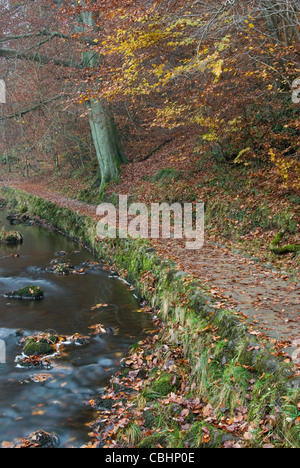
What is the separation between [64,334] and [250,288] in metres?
3.76

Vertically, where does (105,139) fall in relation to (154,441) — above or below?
above

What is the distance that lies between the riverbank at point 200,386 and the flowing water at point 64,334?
0.38 metres

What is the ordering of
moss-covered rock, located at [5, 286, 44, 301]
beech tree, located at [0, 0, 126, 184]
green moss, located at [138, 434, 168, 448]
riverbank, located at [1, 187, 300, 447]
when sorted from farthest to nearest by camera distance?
beech tree, located at [0, 0, 126, 184], moss-covered rock, located at [5, 286, 44, 301], green moss, located at [138, 434, 168, 448], riverbank, located at [1, 187, 300, 447]

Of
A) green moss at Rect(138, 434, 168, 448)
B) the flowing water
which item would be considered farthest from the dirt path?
green moss at Rect(138, 434, 168, 448)

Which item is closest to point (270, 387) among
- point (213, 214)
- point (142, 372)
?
point (142, 372)

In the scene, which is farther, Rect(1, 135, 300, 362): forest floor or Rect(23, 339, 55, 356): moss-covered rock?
Rect(23, 339, 55, 356): moss-covered rock

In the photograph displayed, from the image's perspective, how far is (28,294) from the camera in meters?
9.97

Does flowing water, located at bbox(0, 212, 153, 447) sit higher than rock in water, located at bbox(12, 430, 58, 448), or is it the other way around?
flowing water, located at bbox(0, 212, 153, 447)

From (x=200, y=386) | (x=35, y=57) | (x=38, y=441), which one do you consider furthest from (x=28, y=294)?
(x=35, y=57)

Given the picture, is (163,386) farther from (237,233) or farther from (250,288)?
(237,233)

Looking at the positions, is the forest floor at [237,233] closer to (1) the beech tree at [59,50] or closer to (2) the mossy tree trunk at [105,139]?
(2) the mossy tree trunk at [105,139]

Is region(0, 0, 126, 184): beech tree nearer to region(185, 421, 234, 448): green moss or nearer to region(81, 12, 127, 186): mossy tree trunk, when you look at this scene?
region(81, 12, 127, 186): mossy tree trunk

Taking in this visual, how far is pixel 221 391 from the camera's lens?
4793mm

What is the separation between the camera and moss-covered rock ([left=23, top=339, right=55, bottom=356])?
7055 mm
